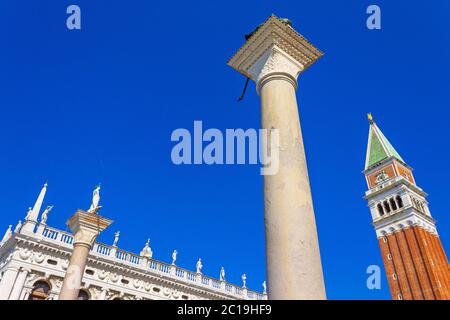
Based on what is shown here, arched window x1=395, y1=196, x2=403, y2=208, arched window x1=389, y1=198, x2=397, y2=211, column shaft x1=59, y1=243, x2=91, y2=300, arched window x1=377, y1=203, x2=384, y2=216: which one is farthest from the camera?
arched window x1=377, y1=203, x2=384, y2=216

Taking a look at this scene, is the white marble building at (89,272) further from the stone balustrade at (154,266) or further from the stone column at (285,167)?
the stone column at (285,167)

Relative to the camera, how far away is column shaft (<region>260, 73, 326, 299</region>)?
13.4 feet

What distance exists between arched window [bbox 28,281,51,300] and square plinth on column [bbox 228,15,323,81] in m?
20.7

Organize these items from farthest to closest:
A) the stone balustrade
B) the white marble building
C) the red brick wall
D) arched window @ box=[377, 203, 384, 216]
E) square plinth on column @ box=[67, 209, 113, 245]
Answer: arched window @ box=[377, 203, 384, 216] → the red brick wall → the stone balustrade → the white marble building → square plinth on column @ box=[67, 209, 113, 245]

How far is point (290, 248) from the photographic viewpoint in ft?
14.1

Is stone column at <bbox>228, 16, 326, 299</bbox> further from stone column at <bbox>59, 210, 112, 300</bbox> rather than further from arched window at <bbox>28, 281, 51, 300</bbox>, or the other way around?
arched window at <bbox>28, 281, 51, 300</bbox>

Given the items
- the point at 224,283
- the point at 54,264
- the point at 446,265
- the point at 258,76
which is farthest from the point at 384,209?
the point at 258,76

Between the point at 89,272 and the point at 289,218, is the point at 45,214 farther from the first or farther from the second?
the point at 289,218

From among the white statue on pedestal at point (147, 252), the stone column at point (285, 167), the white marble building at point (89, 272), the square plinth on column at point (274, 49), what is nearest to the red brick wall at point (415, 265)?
the white marble building at point (89, 272)

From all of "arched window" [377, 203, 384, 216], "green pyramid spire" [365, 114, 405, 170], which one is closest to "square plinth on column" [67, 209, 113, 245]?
"arched window" [377, 203, 384, 216]

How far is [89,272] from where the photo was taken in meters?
23.7
